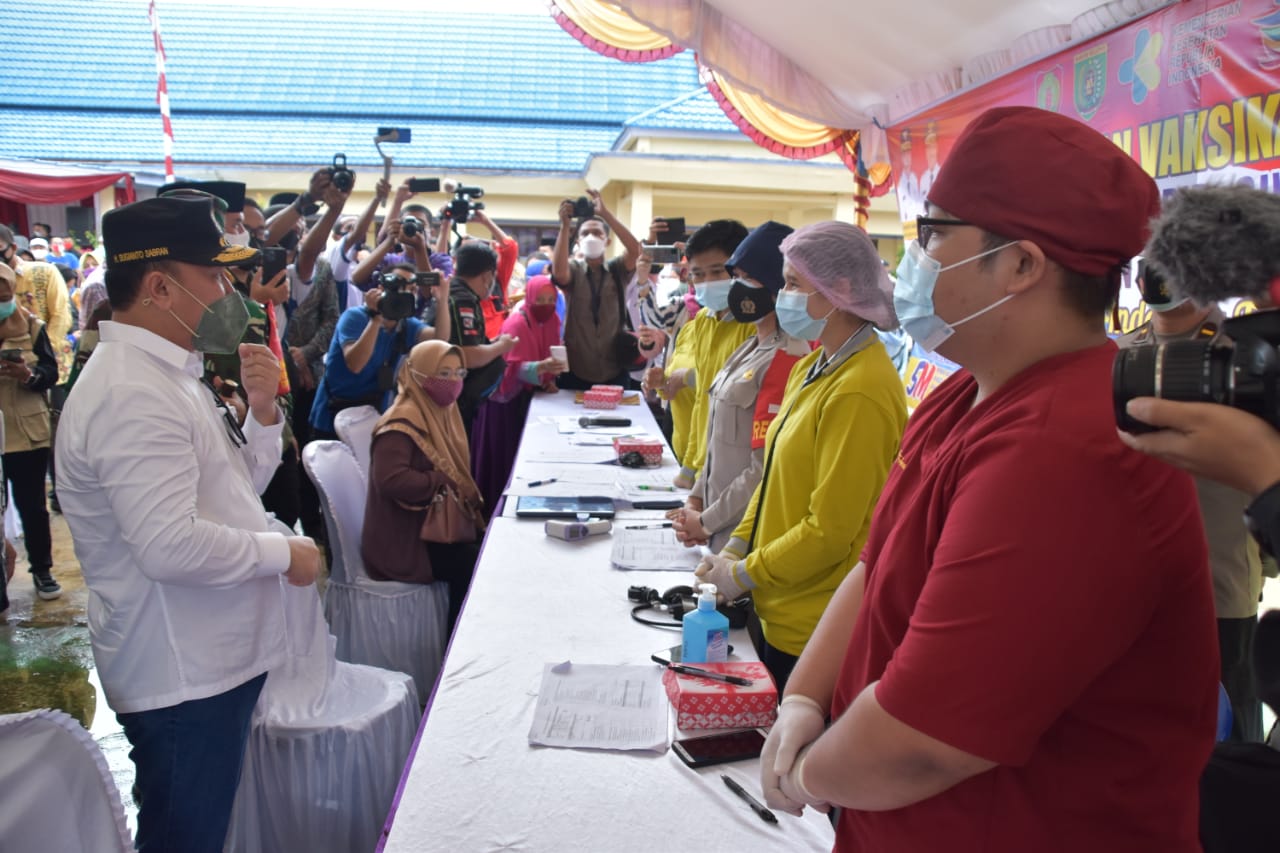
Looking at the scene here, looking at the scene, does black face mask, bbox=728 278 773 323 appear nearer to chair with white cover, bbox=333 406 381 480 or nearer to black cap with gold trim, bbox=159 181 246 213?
black cap with gold trim, bbox=159 181 246 213

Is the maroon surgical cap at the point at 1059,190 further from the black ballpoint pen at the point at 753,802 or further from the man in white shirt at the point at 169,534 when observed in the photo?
the man in white shirt at the point at 169,534

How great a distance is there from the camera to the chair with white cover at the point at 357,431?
142 inches

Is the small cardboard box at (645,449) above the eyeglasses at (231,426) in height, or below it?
below

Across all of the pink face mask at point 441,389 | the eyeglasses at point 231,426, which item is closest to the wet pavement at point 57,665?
the eyeglasses at point 231,426

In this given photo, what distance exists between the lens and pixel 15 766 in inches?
44.4

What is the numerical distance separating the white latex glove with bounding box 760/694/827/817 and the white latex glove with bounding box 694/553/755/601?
2.48 ft

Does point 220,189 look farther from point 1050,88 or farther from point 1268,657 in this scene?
point 1268,657

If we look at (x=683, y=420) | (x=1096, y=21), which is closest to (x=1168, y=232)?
(x=1096, y=21)

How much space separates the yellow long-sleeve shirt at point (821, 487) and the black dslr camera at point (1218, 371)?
3.49ft

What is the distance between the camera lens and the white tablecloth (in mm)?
1319

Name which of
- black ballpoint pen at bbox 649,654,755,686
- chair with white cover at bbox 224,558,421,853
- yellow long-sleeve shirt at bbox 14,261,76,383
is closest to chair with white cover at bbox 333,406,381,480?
chair with white cover at bbox 224,558,421,853

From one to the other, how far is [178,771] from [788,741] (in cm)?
129

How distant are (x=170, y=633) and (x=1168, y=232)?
5.77ft

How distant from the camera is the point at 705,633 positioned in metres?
1.77
